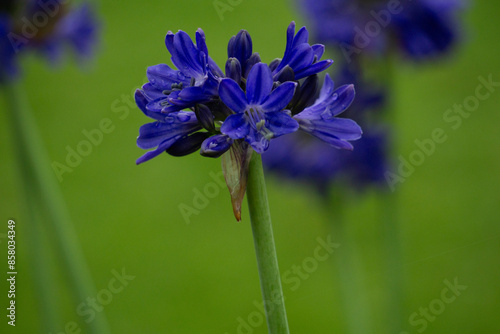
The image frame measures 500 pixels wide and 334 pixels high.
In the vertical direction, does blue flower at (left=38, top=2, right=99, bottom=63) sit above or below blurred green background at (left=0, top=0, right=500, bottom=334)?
above

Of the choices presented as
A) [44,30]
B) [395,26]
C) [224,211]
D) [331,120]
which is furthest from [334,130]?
[224,211]

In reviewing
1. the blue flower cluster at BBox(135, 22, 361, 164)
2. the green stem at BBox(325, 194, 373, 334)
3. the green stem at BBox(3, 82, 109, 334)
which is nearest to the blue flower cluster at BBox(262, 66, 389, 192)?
the green stem at BBox(325, 194, 373, 334)

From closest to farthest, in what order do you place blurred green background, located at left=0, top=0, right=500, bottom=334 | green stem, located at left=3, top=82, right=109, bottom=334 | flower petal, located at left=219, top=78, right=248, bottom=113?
1. flower petal, located at left=219, top=78, right=248, bottom=113
2. green stem, located at left=3, top=82, right=109, bottom=334
3. blurred green background, located at left=0, top=0, right=500, bottom=334

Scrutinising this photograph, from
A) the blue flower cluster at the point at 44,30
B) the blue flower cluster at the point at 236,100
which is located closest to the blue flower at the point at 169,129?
the blue flower cluster at the point at 236,100

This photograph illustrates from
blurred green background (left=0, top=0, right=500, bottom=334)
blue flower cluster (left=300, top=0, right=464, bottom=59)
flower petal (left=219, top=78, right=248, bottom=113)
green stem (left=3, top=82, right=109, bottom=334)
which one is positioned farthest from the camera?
blurred green background (left=0, top=0, right=500, bottom=334)

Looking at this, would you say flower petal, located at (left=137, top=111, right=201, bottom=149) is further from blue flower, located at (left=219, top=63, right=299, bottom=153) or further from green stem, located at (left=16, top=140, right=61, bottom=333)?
green stem, located at (left=16, top=140, right=61, bottom=333)

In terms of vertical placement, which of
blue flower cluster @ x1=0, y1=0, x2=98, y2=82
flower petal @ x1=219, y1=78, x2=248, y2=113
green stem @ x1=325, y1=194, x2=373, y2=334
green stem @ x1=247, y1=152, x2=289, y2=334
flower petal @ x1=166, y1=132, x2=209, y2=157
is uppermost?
blue flower cluster @ x1=0, y1=0, x2=98, y2=82

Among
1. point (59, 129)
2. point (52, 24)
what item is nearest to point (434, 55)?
point (52, 24)

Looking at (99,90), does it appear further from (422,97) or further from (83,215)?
(422,97)
